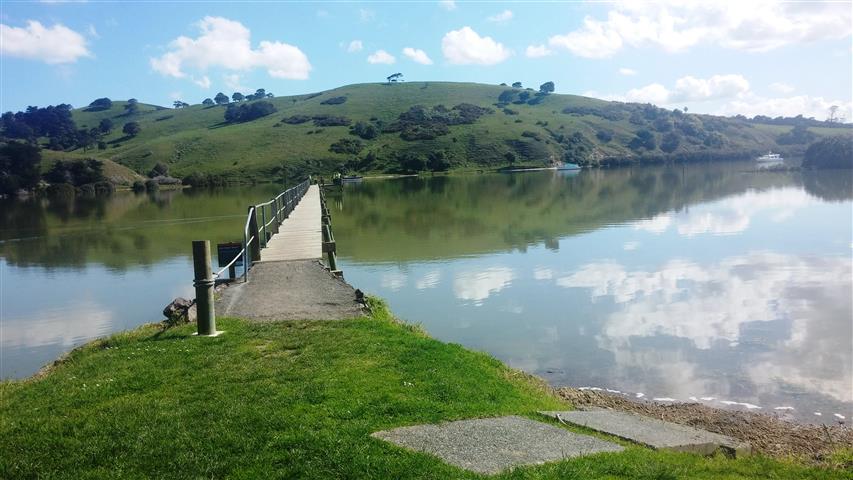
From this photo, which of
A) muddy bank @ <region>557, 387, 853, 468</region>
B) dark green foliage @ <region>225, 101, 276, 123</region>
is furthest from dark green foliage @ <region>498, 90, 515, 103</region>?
muddy bank @ <region>557, 387, 853, 468</region>

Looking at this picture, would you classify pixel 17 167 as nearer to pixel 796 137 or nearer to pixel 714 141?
pixel 714 141

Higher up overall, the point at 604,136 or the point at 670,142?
the point at 604,136

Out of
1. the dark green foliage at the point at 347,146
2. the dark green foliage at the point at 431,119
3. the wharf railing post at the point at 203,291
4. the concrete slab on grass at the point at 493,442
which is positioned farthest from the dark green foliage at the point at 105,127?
the concrete slab on grass at the point at 493,442

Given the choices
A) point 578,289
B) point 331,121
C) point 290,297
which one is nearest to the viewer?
point 290,297

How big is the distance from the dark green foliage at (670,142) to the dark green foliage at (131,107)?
5534 inches

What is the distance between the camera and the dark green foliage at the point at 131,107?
180125 mm

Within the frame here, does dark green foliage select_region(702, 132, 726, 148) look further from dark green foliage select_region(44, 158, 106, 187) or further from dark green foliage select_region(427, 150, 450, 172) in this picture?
dark green foliage select_region(44, 158, 106, 187)

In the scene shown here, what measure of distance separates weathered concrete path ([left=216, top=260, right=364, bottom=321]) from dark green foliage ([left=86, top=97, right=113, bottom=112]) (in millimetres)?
198492

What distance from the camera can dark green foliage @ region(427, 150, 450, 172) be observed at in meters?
102

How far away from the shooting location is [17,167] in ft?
277

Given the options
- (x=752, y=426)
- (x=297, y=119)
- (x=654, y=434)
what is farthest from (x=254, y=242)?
(x=297, y=119)

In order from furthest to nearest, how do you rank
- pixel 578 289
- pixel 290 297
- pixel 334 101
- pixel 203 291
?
pixel 334 101 < pixel 578 289 < pixel 290 297 < pixel 203 291

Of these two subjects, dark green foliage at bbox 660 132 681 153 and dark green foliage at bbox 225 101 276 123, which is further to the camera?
dark green foliage at bbox 225 101 276 123

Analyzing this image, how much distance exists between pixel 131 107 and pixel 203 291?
198 m
